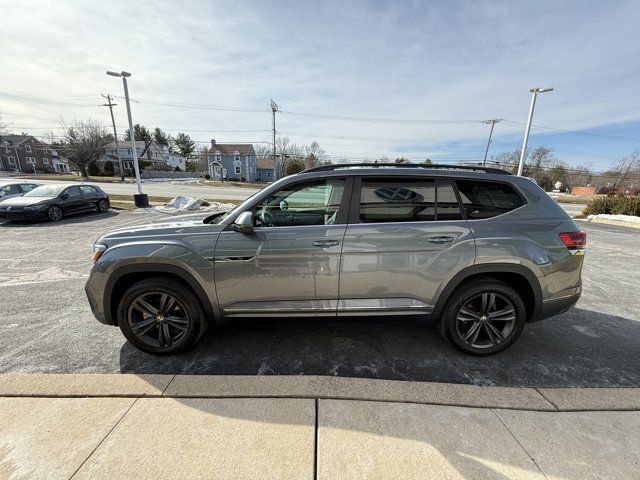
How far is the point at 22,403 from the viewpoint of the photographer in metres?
2.20

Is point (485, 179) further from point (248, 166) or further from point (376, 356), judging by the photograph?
point (248, 166)

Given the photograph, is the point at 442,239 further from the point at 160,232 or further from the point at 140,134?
the point at 140,134

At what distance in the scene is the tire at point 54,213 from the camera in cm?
1077

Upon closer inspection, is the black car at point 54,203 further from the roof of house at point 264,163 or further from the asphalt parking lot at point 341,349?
the roof of house at point 264,163

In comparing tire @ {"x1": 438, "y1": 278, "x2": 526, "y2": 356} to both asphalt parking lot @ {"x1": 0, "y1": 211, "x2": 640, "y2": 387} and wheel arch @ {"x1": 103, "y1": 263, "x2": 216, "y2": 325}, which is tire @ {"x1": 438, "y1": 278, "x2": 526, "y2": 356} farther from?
wheel arch @ {"x1": 103, "y1": 263, "x2": 216, "y2": 325}

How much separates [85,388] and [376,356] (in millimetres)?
2474

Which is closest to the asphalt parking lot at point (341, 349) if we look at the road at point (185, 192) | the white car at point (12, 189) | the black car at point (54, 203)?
the black car at point (54, 203)

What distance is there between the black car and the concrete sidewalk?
10.9 m

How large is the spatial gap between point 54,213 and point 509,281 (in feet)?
46.7

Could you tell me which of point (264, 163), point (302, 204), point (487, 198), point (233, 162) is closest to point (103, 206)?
point (302, 204)

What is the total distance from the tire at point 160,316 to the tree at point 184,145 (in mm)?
89898

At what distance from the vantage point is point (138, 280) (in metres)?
2.83

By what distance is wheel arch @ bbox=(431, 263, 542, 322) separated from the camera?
2.71m

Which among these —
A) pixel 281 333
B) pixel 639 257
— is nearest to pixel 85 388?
pixel 281 333
